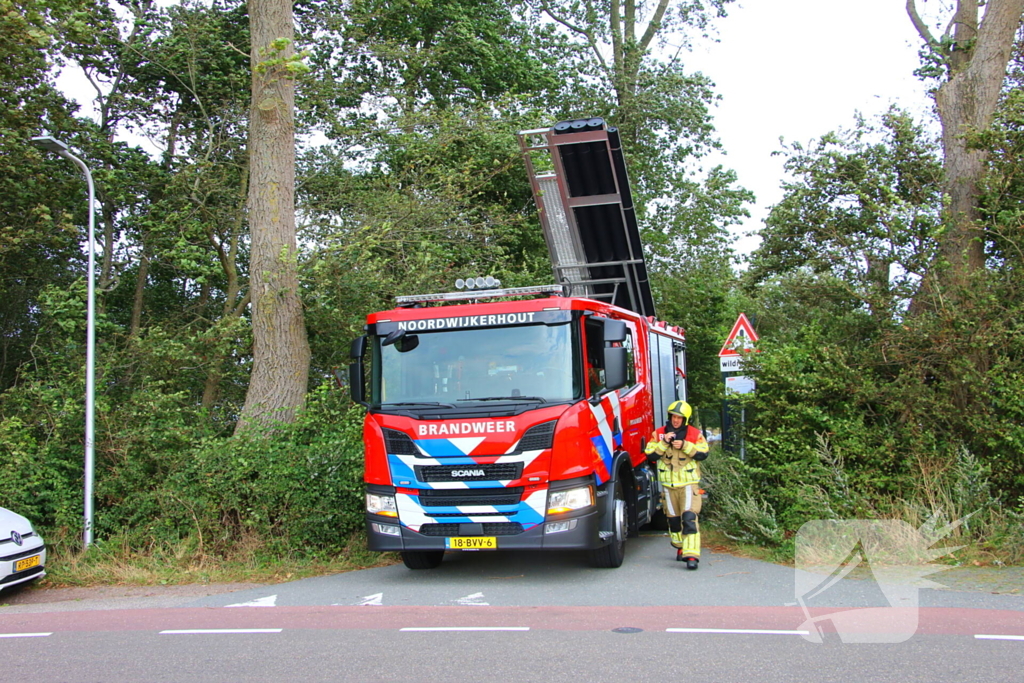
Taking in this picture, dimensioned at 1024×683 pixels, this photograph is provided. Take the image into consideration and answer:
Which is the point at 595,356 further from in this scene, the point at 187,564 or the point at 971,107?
the point at 971,107

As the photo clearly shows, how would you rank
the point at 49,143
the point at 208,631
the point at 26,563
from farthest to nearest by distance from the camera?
the point at 49,143 → the point at 26,563 → the point at 208,631

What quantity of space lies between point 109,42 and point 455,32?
7220 mm

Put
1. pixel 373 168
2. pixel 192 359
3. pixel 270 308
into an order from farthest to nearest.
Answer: pixel 373 168, pixel 192 359, pixel 270 308

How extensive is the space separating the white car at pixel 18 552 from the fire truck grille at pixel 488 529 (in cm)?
412

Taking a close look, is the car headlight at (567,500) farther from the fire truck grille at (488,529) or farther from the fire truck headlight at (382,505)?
the fire truck headlight at (382,505)

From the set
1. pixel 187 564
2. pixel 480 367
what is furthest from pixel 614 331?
pixel 187 564

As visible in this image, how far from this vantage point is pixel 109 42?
50.1 ft

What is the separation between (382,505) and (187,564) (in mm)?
2881

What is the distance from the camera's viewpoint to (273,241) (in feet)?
39.7

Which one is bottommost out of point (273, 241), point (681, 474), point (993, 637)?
point (993, 637)

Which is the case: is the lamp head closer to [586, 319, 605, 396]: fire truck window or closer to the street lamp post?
the street lamp post

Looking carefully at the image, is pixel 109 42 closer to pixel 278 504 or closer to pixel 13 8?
pixel 13 8

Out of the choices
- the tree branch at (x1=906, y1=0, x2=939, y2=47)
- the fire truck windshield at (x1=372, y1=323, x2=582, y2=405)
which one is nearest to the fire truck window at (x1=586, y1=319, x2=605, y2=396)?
the fire truck windshield at (x1=372, y1=323, x2=582, y2=405)

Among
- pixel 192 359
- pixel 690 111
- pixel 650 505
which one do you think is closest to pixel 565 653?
pixel 650 505
